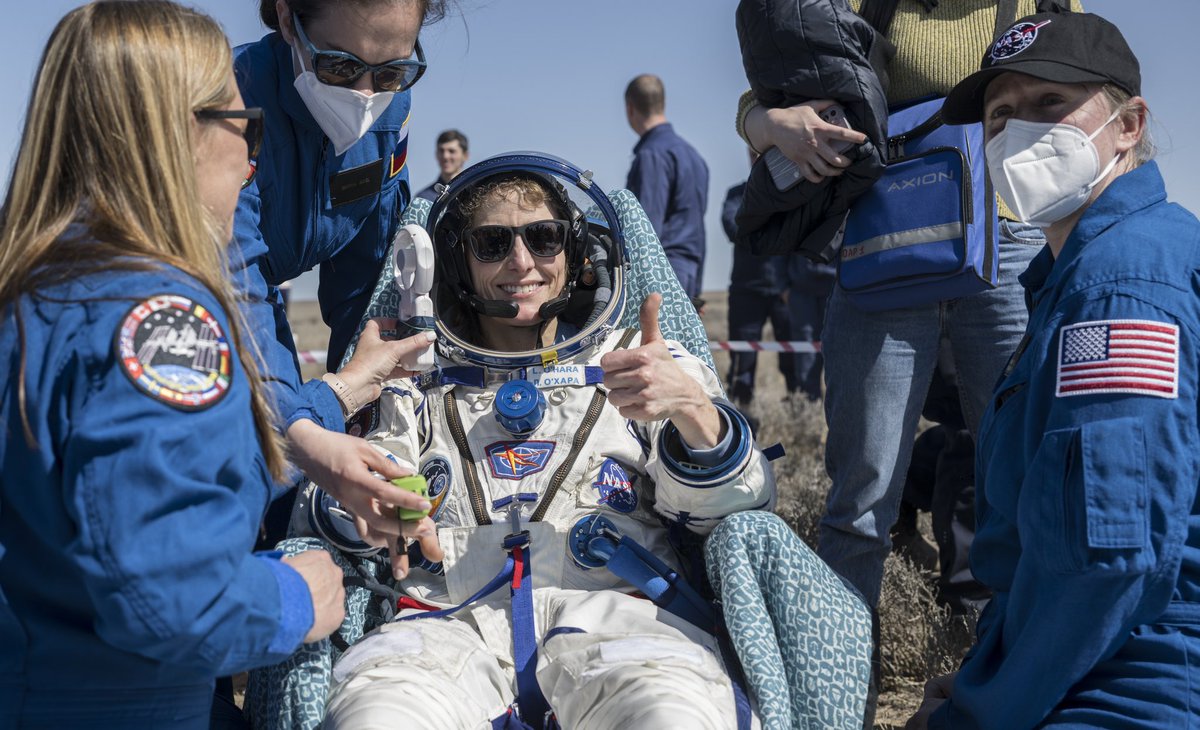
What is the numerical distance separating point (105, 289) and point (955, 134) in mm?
2261

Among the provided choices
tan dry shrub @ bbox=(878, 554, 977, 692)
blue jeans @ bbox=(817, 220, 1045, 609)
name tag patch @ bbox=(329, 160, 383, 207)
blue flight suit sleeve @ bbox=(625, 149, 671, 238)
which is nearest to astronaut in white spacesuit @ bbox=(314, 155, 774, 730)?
name tag patch @ bbox=(329, 160, 383, 207)

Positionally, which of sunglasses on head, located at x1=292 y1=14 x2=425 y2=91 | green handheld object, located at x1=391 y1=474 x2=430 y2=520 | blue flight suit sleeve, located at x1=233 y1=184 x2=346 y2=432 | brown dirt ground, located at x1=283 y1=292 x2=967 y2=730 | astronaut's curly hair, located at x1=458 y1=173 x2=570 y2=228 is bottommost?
brown dirt ground, located at x1=283 y1=292 x2=967 y2=730

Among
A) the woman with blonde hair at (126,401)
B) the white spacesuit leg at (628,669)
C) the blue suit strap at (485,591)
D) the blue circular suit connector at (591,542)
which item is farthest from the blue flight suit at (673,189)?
the woman with blonde hair at (126,401)

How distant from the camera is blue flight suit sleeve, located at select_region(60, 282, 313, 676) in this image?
58.5 inches

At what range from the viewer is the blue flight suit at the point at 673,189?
687cm

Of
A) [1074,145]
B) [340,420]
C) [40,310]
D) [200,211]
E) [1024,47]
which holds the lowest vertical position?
[340,420]

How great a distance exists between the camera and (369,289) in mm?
3521

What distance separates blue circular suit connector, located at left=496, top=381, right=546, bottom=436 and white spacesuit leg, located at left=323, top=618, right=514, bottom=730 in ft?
1.66

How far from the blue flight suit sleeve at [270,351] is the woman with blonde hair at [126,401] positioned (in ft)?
1.79

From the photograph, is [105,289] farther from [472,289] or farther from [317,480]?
[472,289]

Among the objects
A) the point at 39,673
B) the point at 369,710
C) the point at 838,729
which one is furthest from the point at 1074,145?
the point at 39,673

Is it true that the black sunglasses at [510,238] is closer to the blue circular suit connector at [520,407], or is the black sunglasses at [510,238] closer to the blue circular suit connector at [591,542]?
the blue circular suit connector at [520,407]

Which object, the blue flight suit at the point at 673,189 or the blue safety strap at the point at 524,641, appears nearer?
the blue safety strap at the point at 524,641

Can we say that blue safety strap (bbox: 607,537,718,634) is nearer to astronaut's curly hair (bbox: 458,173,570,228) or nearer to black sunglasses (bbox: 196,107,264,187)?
astronaut's curly hair (bbox: 458,173,570,228)
